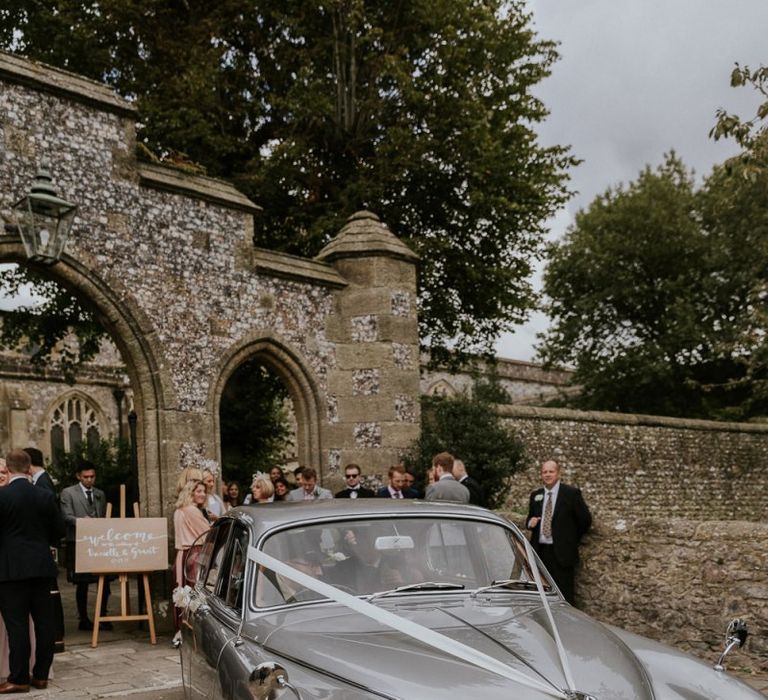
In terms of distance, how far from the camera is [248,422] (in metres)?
17.0

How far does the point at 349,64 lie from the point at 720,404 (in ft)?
63.9

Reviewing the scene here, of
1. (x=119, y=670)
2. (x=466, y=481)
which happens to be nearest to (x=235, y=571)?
(x=119, y=670)

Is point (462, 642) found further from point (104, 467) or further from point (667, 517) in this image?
point (104, 467)

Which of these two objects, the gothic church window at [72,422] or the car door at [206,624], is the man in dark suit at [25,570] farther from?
the gothic church window at [72,422]

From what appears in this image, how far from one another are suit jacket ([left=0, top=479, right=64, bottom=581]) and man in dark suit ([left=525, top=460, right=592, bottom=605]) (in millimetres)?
4051

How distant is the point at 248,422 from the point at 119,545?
8.07 m

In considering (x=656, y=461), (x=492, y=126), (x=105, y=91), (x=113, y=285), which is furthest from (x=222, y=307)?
(x=656, y=461)

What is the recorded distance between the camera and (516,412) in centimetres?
1728

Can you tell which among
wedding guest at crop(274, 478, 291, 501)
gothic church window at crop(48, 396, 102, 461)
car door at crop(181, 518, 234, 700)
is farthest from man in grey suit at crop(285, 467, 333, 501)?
gothic church window at crop(48, 396, 102, 461)

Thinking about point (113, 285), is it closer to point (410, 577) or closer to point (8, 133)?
point (8, 133)

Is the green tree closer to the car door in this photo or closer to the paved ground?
the paved ground

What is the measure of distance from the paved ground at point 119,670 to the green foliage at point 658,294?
76.7 ft

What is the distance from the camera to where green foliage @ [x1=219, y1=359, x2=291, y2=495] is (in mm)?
16734

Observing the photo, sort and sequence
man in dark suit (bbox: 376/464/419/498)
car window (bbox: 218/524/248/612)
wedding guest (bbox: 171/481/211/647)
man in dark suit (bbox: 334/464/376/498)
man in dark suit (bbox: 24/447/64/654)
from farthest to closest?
1. man in dark suit (bbox: 334/464/376/498)
2. man in dark suit (bbox: 376/464/419/498)
3. wedding guest (bbox: 171/481/211/647)
4. man in dark suit (bbox: 24/447/64/654)
5. car window (bbox: 218/524/248/612)
